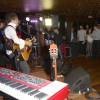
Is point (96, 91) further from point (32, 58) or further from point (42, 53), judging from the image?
point (42, 53)

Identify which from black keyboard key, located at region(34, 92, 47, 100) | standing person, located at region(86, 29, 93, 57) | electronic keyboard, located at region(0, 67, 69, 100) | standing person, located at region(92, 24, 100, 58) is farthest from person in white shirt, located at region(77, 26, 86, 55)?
black keyboard key, located at region(34, 92, 47, 100)

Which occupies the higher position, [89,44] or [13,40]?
[13,40]

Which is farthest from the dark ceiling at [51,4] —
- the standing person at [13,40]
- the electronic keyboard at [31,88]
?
the electronic keyboard at [31,88]

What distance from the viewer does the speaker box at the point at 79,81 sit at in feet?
9.75

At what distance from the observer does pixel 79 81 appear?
9.77 feet

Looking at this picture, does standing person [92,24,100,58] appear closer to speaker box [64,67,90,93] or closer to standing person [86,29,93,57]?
standing person [86,29,93,57]

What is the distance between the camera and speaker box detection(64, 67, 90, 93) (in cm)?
297

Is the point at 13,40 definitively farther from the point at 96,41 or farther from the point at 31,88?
the point at 96,41

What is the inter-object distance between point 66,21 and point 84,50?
220 centimetres

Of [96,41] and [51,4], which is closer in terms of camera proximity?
[51,4]

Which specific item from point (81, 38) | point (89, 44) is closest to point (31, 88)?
point (89, 44)

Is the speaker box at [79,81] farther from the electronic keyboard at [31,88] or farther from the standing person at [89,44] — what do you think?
the standing person at [89,44]

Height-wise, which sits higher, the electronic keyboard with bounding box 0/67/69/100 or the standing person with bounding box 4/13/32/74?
the standing person with bounding box 4/13/32/74

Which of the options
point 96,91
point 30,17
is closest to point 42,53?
point 30,17
